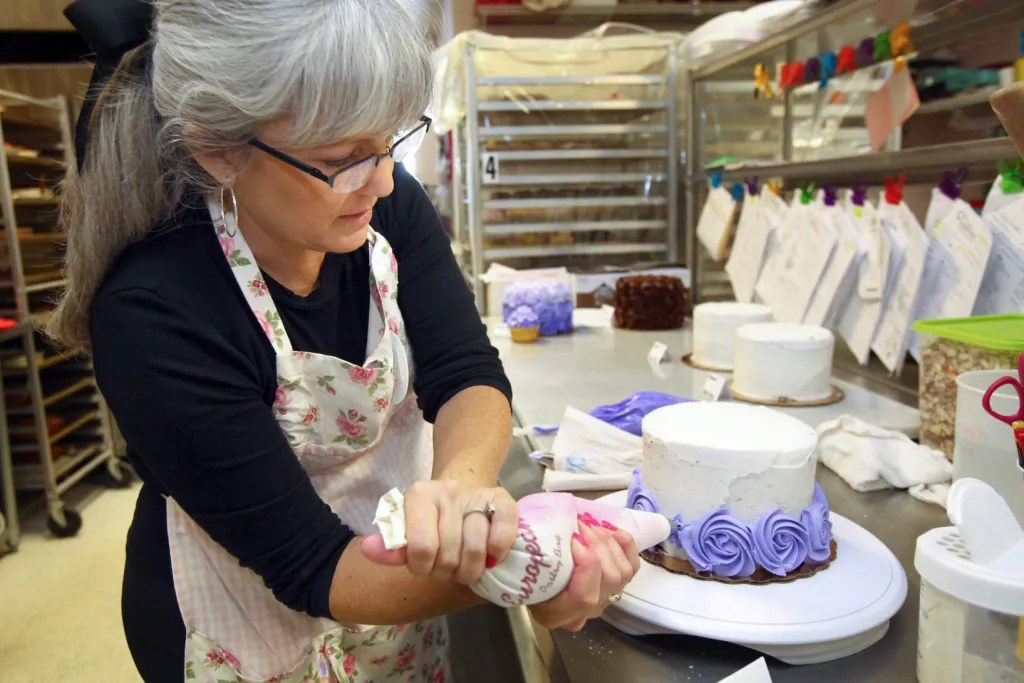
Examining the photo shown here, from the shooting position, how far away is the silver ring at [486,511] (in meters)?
0.66

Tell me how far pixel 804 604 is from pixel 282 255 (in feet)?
2.20

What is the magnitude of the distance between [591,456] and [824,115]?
1706 millimetres

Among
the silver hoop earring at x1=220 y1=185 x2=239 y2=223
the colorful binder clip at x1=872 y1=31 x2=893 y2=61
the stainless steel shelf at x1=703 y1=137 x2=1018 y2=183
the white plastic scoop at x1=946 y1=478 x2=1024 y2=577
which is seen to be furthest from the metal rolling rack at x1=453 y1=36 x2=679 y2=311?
the white plastic scoop at x1=946 y1=478 x2=1024 y2=577

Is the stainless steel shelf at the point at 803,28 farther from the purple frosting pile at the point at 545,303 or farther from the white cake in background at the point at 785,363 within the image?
the purple frosting pile at the point at 545,303

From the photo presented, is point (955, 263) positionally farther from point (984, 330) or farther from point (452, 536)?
point (452, 536)

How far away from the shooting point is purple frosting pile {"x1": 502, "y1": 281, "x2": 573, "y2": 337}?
2223 mm

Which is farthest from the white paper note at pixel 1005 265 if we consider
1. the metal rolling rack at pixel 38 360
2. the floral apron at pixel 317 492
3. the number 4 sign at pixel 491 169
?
the metal rolling rack at pixel 38 360

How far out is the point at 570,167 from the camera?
2.78 meters

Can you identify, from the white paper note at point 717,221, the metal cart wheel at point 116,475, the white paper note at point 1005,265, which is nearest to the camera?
the white paper note at point 1005,265

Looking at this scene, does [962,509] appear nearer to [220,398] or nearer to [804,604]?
[804,604]

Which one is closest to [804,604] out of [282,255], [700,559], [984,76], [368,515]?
[700,559]

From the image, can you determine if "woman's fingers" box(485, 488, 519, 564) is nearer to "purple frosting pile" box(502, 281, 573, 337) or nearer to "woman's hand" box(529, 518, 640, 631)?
"woman's hand" box(529, 518, 640, 631)

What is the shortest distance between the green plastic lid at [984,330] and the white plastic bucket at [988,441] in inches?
3.1

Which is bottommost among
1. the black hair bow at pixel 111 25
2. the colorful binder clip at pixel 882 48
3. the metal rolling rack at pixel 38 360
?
the metal rolling rack at pixel 38 360
